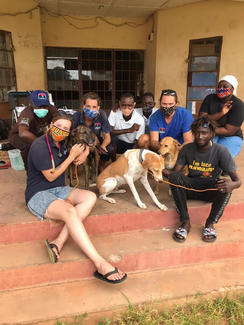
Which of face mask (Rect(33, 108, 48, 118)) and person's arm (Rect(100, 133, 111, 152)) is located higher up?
face mask (Rect(33, 108, 48, 118))

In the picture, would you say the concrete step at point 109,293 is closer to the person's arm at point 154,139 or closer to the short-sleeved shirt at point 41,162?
the short-sleeved shirt at point 41,162

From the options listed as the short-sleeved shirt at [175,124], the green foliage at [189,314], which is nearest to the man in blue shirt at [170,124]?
the short-sleeved shirt at [175,124]

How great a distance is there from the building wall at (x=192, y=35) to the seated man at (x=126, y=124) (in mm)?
4260

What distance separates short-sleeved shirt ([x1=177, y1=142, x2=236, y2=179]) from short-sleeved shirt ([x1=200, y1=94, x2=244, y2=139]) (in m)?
1.15

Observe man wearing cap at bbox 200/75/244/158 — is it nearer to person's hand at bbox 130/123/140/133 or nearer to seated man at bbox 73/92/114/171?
person's hand at bbox 130/123/140/133

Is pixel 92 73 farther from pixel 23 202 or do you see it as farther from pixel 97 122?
pixel 23 202

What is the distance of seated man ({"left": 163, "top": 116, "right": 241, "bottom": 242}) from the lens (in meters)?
2.73

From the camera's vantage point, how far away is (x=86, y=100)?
139 inches

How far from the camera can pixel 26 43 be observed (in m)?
7.32

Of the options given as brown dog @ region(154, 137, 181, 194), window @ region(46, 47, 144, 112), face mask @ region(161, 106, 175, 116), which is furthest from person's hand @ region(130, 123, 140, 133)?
window @ region(46, 47, 144, 112)

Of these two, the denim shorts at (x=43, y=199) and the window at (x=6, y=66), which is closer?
the denim shorts at (x=43, y=199)

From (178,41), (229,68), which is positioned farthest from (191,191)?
(178,41)

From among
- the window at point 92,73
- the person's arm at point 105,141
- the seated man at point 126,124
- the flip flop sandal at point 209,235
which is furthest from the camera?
the window at point 92,73

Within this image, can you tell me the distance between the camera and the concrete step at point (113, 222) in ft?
8.92
